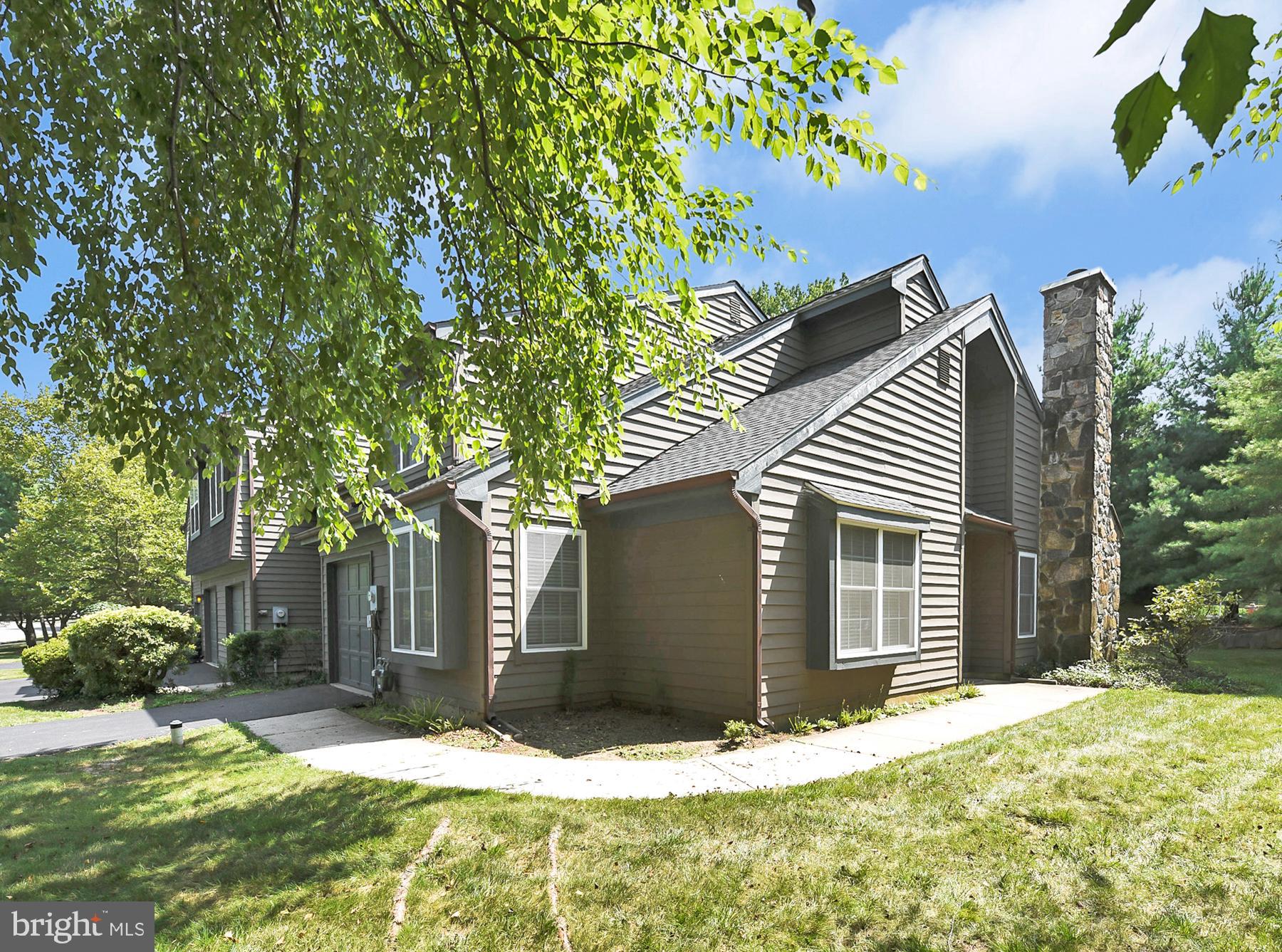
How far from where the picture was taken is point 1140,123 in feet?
3.31

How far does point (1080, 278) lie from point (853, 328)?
429cm

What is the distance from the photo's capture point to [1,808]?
19.4ft

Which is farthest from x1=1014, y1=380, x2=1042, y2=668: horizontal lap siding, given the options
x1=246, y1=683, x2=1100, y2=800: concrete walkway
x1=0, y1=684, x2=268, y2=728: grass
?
x1=0, y1=684, x2=268, y2=728: grass

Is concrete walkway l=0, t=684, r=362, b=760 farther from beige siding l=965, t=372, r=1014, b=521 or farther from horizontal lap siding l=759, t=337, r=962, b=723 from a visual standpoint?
beige siding l=965, t=372, r=1014, b=521

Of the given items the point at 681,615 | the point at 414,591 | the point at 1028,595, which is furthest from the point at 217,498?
the point at 1028,595

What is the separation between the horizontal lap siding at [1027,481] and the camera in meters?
13.5

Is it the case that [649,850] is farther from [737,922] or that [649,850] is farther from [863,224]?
[863,224]

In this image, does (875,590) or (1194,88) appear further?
(875,590)

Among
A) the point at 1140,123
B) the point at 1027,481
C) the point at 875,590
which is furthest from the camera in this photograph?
the point at 1027,481

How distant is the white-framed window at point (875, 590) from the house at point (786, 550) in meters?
0.04

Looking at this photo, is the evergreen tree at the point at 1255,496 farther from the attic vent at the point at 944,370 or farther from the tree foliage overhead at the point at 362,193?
the tree foliage overhead at the point at 362,193

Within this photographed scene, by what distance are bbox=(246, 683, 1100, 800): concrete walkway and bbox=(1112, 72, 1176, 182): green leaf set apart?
18.1 ft

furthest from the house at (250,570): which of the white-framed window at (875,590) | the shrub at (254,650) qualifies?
the white-framed window at (875,590)

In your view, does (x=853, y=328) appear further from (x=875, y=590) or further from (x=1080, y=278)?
(x=875, y=590)
